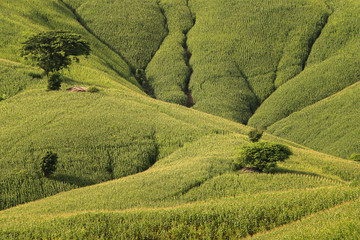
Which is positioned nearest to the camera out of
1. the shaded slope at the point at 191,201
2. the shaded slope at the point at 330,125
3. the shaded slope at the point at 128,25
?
the shaded slope at the point at 191,201

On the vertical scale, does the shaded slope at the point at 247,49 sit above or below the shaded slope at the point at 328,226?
above

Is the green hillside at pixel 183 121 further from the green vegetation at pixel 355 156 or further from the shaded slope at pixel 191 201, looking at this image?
the green vegetation at pixel 355 156

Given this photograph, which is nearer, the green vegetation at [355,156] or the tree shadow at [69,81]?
the green vegetation at [355,156]

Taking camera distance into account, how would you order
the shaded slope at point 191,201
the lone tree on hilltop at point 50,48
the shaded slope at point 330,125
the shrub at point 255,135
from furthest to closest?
the shaded slope at point 330,125, the lone tree on hilltop at point 50,48, the shrub at point 255,135, the shaded slope at point 191,201

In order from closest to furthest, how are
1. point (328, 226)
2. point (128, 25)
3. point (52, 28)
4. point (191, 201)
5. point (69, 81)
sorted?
point (328, 226)
point (191, 201)
point (69, 81)
point (52, 28)
point (128, 25)

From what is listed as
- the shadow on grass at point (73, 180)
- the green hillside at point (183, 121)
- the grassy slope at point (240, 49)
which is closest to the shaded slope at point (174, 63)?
the grassy slope at point (240, 49)

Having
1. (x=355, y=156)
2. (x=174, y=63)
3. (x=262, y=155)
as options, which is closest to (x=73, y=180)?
(x=262, y=155)

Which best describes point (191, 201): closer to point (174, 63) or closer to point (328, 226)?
point (328, 226)

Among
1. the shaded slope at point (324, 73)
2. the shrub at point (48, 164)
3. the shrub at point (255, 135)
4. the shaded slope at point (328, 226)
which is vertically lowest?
the shaded slope at point (328, 226)
